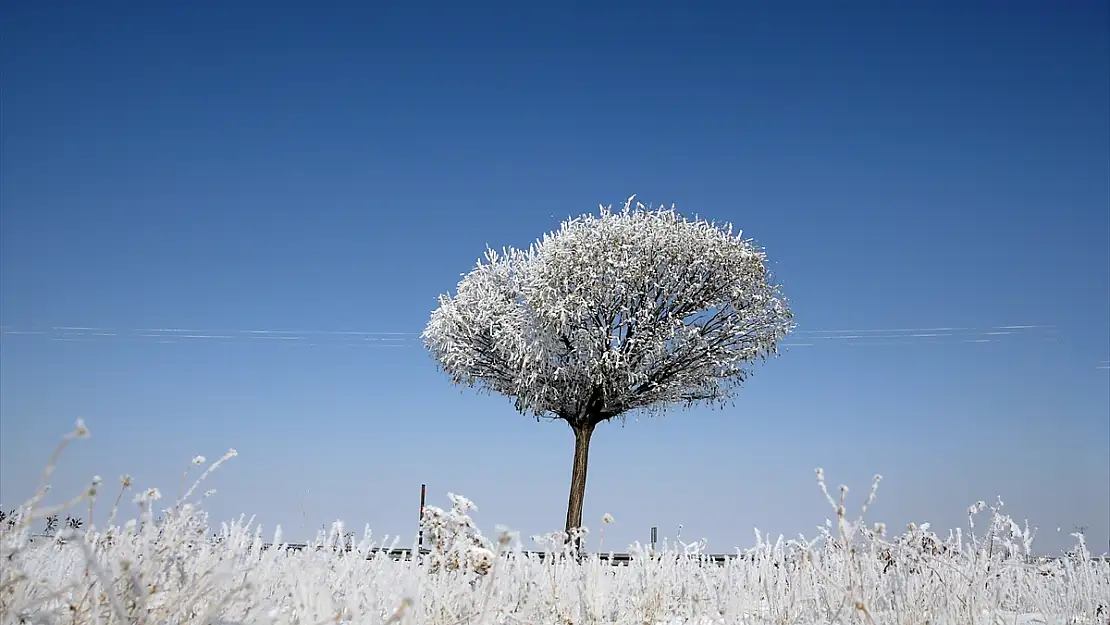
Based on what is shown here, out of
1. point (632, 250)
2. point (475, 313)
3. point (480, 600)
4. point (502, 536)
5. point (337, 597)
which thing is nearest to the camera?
point (502, 536)

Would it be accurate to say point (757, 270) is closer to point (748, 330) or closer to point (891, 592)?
point (748, 330)

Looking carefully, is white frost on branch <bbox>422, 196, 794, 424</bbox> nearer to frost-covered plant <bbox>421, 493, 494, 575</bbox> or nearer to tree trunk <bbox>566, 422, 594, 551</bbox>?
tree trunk <bbox>566, 422, 594, 551</bbox>

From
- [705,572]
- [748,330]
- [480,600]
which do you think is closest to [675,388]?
[748,330]

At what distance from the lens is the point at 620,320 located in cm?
2039

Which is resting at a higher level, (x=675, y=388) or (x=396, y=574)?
(x=675, y=388)

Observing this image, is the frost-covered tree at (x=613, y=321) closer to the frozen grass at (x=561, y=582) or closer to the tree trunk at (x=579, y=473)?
the tree trunk at (x=579, y=473)

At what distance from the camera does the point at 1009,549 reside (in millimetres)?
7430

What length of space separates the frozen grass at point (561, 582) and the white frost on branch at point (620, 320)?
11914mm

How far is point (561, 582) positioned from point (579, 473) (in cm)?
1430

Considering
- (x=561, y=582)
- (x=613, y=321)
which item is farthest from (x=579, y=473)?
(x=561, y=582)

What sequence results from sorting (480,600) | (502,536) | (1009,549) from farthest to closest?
(1009,549) → (480,600) → (502,536)

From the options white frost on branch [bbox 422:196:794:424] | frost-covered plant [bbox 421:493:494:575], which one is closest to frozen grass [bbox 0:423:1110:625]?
frost-covered plant [bbox 421:493:494:575]

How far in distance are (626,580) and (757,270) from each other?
46.9 ft

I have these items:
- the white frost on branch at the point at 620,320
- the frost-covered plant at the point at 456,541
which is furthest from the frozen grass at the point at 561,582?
the white frost on branch at the point at 620,320
